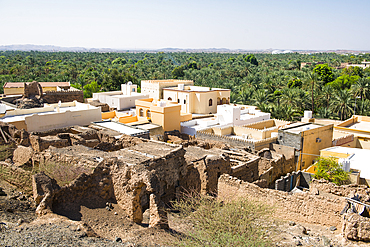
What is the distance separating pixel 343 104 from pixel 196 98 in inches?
665

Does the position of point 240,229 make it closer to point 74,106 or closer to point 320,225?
point 320,225

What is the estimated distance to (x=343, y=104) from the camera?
3562 cm

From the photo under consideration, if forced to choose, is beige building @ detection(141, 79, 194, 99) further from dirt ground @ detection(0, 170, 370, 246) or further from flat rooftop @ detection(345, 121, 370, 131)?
dirt ground @ detection(0, 170, 370, 246)

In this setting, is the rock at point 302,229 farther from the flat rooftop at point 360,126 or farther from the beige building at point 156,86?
the beige building at point 156,86

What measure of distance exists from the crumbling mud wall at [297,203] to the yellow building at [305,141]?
10.1 metres

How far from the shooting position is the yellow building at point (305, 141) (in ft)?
67.8

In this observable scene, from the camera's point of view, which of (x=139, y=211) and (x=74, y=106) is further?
(x=74, y=106)

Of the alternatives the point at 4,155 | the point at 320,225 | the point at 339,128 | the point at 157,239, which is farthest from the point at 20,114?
the point at 339,128

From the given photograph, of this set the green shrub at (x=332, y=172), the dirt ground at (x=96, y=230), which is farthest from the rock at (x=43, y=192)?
the green shrub at (x=332, y=172)

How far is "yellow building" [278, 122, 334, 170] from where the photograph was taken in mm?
20672

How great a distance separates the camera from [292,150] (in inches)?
818

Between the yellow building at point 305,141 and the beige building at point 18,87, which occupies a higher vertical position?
the beige building at point 18,87

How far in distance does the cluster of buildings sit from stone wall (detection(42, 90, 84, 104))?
8.9 inches

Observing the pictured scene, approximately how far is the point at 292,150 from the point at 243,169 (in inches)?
296
